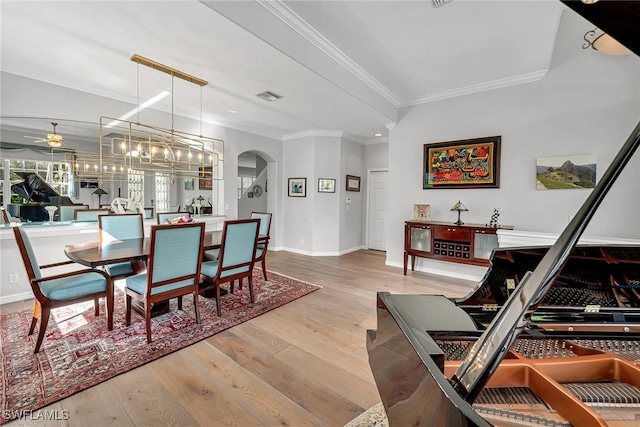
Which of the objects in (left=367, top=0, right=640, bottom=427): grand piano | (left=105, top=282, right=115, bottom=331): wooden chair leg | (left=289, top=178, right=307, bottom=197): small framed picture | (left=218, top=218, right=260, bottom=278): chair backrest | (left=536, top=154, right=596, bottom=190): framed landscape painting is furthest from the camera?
(left=289, top=178, right=307, bottom=197): small framed picture

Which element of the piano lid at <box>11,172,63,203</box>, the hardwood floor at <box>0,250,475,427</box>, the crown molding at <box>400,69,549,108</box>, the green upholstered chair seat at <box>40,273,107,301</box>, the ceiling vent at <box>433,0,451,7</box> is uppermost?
the crown molding at <box>400,69,549,108</box>

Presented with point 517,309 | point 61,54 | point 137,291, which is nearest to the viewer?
point 517,309

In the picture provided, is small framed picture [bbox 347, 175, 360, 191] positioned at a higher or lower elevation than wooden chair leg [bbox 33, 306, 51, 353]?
higher

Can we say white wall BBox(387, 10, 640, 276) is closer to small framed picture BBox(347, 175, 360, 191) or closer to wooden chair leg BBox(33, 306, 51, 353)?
small framed picture BBox(347, 175, 360, 191)

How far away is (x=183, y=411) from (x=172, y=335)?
39.2 inches

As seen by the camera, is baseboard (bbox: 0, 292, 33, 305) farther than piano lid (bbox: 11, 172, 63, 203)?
No

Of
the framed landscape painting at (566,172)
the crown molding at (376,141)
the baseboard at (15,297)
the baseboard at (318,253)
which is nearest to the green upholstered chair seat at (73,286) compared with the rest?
the baseboard at (15,297)

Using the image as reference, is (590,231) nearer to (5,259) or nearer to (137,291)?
(137,291)

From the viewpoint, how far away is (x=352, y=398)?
5.73 feet

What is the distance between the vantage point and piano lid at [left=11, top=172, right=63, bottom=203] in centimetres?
448

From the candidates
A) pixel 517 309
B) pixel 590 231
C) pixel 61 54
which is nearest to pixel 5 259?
pixel 61 54

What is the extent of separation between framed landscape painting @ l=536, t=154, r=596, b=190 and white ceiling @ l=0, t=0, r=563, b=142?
3.87 feet

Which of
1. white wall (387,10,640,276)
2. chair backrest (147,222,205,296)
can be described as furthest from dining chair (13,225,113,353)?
white wall (387,10,640,276)

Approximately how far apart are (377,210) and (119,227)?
519 cm
